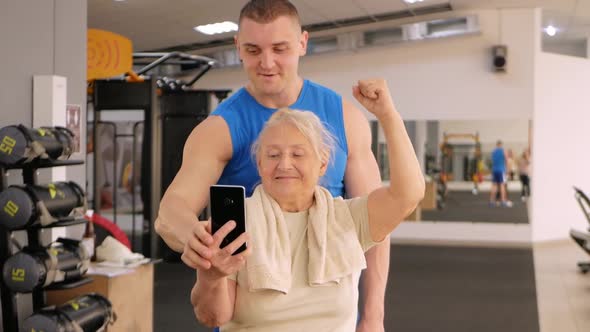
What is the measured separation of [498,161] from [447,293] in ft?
13.9

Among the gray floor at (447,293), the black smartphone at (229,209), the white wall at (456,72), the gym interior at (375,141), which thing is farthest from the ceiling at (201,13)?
the black smartphone at (229,209)

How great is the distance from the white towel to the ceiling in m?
7.00

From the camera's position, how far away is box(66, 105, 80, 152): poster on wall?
4.34m

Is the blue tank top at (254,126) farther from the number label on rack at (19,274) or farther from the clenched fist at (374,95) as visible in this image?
the number label on rack at (19,274)

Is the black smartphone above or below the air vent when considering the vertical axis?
below

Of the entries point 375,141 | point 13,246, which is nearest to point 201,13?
point 375,141

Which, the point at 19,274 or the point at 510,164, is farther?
the point at 510,164

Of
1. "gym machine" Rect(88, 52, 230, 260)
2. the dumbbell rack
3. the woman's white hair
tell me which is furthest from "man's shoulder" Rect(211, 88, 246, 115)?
"gym machine" Rect(88, 52, 230, 260)

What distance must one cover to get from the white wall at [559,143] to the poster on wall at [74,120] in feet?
25.1

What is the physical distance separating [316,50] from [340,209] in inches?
384

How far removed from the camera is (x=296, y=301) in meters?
1.61

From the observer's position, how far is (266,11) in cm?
166

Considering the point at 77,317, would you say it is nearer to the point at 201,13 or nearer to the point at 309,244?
the point at 309,244

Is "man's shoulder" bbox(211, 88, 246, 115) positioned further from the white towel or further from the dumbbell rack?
the dumbbell rack
